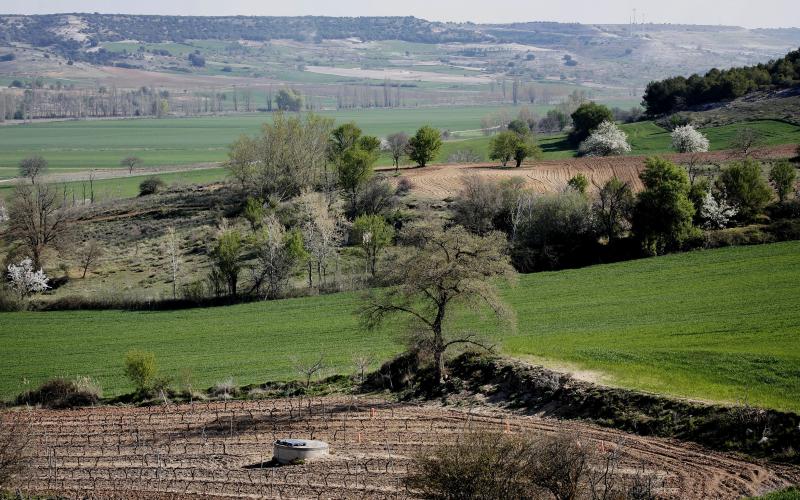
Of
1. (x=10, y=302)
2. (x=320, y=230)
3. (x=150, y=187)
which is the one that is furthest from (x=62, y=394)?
(x=150, y=187)

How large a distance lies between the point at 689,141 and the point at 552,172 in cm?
1767

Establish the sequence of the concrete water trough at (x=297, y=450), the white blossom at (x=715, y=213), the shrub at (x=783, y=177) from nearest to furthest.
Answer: the concrete water trough at (x=297, y=450) < the white blossom at (x=715, y=213) < the shrub at (x=783, y=177)

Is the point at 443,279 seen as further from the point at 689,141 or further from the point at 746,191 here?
the point at 689,141

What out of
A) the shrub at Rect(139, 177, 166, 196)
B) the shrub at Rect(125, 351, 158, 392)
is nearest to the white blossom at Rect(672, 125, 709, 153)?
the shrub at Rect(139, 177, 166, 196)

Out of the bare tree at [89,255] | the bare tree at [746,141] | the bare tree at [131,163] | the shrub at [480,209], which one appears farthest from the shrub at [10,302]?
the bare tree at [131,163]

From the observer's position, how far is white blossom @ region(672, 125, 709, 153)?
96.1m

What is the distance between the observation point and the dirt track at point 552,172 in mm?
83000

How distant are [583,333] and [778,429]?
50.4 feet

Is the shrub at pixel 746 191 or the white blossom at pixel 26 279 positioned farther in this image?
the white blossom at pixel 26 279

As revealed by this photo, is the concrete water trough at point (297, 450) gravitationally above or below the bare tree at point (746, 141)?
below

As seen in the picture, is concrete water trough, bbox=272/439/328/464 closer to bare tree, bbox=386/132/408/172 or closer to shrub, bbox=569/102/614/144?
bare tree, bbox=386/132/408/172

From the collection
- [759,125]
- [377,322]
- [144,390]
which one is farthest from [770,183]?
[144,390]

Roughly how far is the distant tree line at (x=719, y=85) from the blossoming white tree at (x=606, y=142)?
19287 millimetres

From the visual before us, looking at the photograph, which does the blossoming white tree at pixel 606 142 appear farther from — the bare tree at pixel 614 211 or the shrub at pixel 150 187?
the shrub at pixel 150 187
